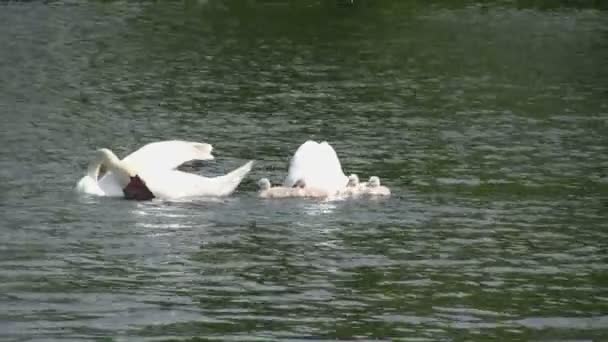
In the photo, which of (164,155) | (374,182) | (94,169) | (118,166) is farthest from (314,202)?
(94,169)

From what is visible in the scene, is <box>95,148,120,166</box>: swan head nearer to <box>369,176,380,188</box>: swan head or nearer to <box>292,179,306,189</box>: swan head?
<box>292,179,306,189</box>: swan head

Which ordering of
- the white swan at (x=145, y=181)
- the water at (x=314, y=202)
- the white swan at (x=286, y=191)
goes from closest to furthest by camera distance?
1. the water at (x=314, y=202)
2. the white swan at (x=145, y=181)
3. the white swan at (x=286, y=191)

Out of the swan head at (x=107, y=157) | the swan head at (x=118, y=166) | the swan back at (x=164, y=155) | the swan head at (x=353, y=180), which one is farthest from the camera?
the swan back at (x=164, y=155)

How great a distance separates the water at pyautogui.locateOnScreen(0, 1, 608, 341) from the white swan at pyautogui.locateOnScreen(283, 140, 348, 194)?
63cm

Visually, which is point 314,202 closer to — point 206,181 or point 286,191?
point 286,191

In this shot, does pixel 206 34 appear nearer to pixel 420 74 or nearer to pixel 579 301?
pixel 420 74

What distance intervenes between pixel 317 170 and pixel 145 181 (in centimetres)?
307

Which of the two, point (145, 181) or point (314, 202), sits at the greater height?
point (145, 181)

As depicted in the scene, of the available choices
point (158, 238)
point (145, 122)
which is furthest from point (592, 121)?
point (158, 238)

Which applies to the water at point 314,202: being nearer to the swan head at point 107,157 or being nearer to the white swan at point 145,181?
the white swan at point 145,181

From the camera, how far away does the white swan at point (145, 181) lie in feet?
90.0

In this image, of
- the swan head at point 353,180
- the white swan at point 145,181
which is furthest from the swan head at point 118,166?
the swan head at point 353,180

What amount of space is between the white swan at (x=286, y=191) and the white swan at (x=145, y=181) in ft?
1.61

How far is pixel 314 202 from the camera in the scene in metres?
27.6
